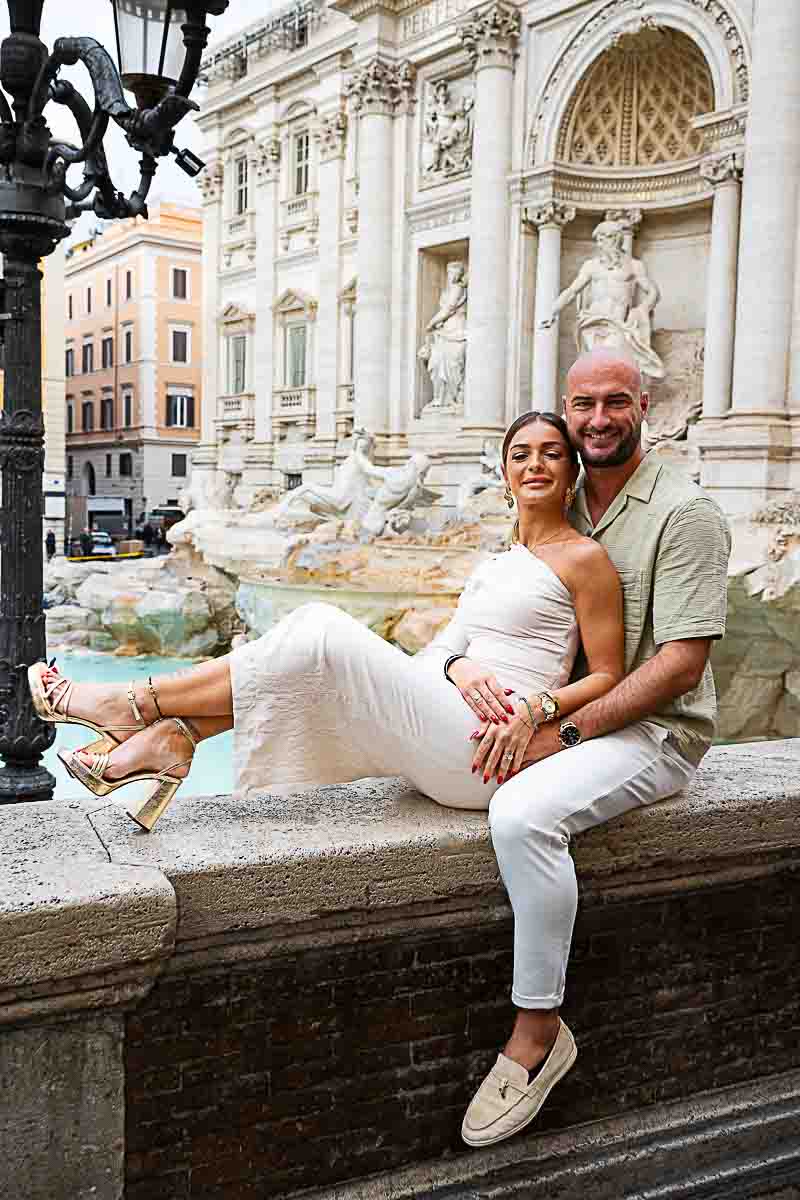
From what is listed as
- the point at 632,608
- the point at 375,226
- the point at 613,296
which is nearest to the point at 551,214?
the point at 613,296

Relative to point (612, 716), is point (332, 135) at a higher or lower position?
higher

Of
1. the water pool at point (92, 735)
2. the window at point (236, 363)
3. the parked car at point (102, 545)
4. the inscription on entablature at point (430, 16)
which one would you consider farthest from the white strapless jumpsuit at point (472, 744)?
the parked car at point (102, 545)

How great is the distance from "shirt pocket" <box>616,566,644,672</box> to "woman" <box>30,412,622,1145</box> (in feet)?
0.15

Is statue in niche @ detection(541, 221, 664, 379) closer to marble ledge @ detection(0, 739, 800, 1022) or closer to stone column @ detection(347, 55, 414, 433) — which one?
stone column @ detection(347, 55, 414, 433)

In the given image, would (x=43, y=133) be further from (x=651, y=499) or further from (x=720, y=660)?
(x=720, y=660)

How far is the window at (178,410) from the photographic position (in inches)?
1574

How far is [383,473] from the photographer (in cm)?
1443

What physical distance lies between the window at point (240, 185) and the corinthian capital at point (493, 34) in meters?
8.84

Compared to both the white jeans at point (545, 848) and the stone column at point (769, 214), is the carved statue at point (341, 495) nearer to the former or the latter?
the stone column at point (769, 214)

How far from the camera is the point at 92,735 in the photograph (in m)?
11.2

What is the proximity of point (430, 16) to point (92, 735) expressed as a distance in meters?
13.9

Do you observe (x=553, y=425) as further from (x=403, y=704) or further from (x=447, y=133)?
(x=447, y=133)

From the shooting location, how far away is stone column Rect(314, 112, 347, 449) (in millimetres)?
22078

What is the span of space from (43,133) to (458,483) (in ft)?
45.7
